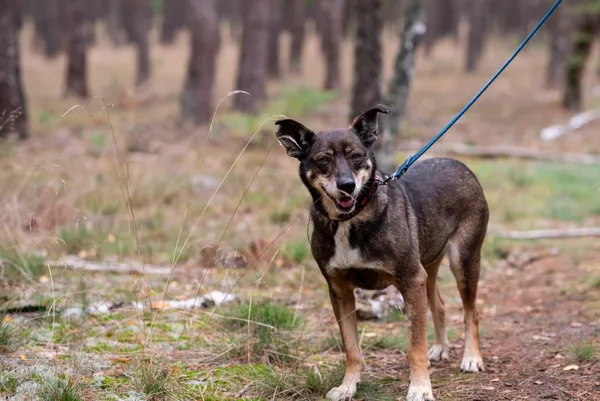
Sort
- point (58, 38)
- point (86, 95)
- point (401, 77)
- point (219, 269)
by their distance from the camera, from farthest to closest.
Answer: point (58, 38) → point (86, 95) → point (401, 77) → point (219, 269)

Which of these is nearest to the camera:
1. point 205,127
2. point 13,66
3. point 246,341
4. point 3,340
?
point 3,340

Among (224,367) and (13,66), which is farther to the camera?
(13,66)

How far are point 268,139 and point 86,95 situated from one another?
1255 centimetres

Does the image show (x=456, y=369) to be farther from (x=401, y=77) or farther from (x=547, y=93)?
(x=547, y=93)

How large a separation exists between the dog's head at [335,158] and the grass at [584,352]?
2.03 metres

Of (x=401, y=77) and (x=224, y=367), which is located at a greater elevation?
(x=401, y=77)

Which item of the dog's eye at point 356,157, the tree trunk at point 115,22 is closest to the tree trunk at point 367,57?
the dog's eye at point 356,157

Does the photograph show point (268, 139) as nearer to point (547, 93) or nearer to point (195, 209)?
point (195, 209)

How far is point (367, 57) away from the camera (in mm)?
9938

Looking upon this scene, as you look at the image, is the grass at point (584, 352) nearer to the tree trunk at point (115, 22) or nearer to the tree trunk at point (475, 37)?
the tree trunk at point (475, 37)

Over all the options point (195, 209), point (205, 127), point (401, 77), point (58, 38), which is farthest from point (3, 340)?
point (58, 38)

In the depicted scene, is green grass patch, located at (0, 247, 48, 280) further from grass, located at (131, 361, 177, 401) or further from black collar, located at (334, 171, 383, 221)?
black collar, located at (334, 171, 383, 221)

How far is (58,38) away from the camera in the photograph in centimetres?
4259

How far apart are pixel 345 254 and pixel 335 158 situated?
1.98ft
